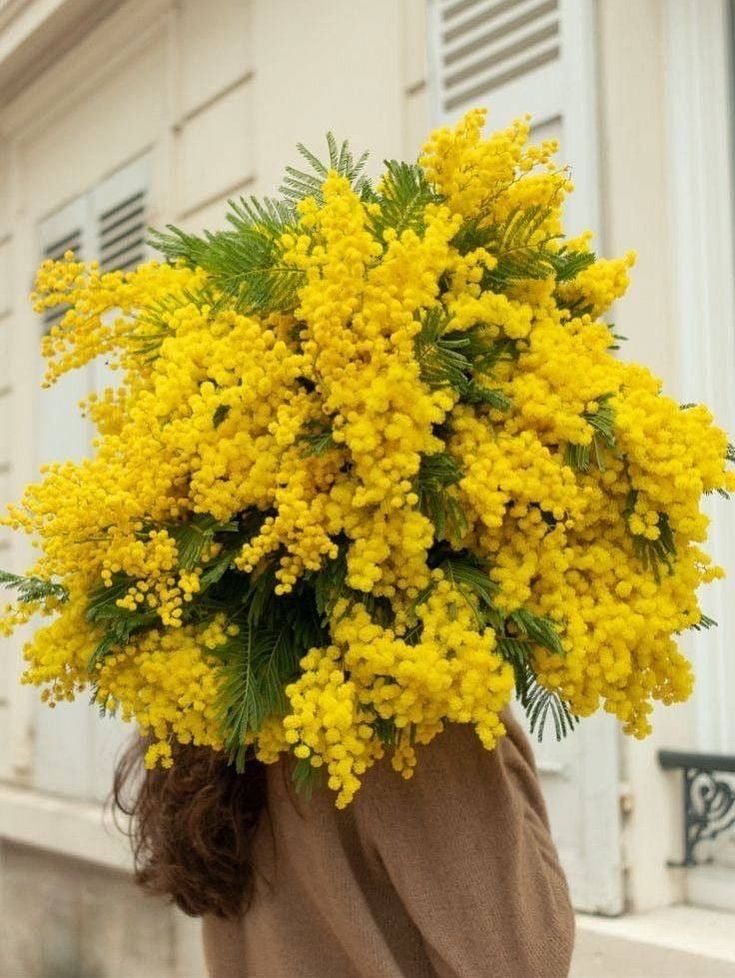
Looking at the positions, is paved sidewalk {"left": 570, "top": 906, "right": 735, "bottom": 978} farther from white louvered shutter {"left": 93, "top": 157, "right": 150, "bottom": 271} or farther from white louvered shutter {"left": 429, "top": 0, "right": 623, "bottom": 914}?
white louvered shutter {"left": 93, "top": 157, "right": 150, "bottom": 271}

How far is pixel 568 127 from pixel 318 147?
1179 mm

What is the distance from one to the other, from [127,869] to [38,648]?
12.1 ft

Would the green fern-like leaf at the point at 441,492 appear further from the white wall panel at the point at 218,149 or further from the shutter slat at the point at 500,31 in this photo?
the white wall panel at the point at 218,149

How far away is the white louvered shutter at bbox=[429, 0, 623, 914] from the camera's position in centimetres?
296

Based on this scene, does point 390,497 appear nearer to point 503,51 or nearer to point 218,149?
point 503,51

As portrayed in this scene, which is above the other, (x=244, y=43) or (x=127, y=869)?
(x=244, y=43)

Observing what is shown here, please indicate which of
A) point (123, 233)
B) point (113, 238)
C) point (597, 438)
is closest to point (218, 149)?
point (123, 233)

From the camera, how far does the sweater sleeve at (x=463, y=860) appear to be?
1398 millimetres

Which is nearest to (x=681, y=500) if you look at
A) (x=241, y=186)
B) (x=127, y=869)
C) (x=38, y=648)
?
(x=38, y=648)

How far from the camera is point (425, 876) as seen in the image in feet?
4.62

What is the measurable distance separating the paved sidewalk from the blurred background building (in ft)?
0.05

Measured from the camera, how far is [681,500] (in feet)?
4.15

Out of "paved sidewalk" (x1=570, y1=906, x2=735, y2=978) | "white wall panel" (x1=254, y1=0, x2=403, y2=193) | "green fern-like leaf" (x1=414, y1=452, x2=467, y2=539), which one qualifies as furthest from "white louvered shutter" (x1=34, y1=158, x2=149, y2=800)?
"green fern-like leaf" (x1=414, y1=452, x2=467, y2=539)

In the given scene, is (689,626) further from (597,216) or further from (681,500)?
(597,216)
